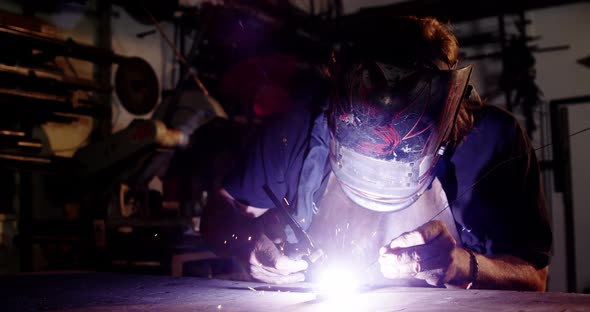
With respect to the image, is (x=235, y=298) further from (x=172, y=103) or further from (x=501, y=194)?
(x=172, y=103)

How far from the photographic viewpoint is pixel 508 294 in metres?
1.33

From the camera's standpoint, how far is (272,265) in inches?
71.0

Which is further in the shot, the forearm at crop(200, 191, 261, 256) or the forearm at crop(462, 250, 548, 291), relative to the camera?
the forearm at crop(200, 191, 261, 256)

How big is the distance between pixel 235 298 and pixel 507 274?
84 centimetres

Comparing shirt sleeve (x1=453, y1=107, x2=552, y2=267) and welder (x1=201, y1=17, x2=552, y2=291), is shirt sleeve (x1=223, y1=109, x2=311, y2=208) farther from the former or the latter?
shirt sleeve (x1=453, y1=107, x2=552, y2=267)

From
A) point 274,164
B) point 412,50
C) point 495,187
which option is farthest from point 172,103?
point 495,187

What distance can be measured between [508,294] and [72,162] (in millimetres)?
2848

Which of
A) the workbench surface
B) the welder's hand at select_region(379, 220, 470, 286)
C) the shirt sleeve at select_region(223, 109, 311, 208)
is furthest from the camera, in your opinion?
the shirt sleeve at select_region(223, 109, 311, 208)

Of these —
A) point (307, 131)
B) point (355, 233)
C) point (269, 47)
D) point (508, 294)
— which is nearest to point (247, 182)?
point (307, 131)

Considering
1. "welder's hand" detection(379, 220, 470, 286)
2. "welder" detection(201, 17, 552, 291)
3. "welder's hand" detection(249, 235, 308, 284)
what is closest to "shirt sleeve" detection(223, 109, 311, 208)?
"welder" detection(201, 17, 552, 291)

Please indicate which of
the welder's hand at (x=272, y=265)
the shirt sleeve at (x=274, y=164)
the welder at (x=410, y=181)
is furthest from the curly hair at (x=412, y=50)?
the welder's hand at (x=272, y=265)

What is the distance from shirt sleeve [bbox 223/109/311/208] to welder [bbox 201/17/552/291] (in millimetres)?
35

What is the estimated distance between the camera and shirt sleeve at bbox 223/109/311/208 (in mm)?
2188

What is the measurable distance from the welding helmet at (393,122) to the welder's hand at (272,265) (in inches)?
12.5
